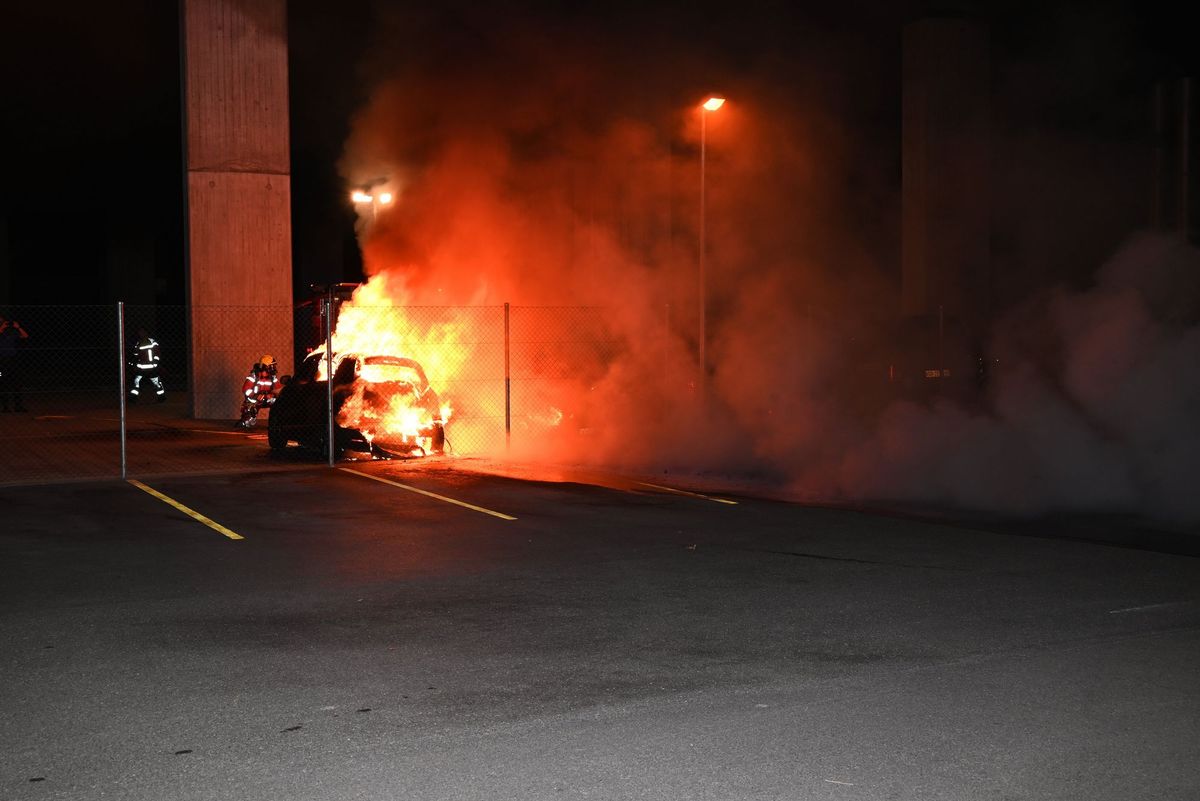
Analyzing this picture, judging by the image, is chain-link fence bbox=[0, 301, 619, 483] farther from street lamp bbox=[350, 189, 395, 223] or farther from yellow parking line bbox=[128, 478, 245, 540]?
street lamp bbox=[350, 189, 395, 223]

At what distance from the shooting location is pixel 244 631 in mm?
5848

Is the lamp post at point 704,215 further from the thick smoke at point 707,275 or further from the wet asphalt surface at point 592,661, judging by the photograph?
the wet asphalt surface at point 592,661

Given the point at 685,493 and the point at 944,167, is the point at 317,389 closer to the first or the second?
the point at 685,493

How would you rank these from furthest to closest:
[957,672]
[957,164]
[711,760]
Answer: [957,164] → [957,672] → [711,760]

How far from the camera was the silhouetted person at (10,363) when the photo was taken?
19.6 meters

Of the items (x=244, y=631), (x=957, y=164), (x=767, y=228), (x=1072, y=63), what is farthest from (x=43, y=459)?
(x=957, y=164)

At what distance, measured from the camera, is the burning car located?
12977 millimetres

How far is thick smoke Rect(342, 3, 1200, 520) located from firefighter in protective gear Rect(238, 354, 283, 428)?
2047 mm

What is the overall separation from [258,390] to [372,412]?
438 centimetres

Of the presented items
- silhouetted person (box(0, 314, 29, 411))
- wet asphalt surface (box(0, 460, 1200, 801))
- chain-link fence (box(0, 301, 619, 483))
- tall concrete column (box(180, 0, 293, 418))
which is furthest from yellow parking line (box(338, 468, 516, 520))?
silhouetted person (box(0, 314, 29, 411))

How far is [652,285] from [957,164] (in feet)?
30.7

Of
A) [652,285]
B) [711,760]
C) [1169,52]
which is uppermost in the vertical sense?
[1169,52]

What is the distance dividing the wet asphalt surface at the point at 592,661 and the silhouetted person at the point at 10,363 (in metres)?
11.8

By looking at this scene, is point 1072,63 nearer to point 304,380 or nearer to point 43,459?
point 304,380
